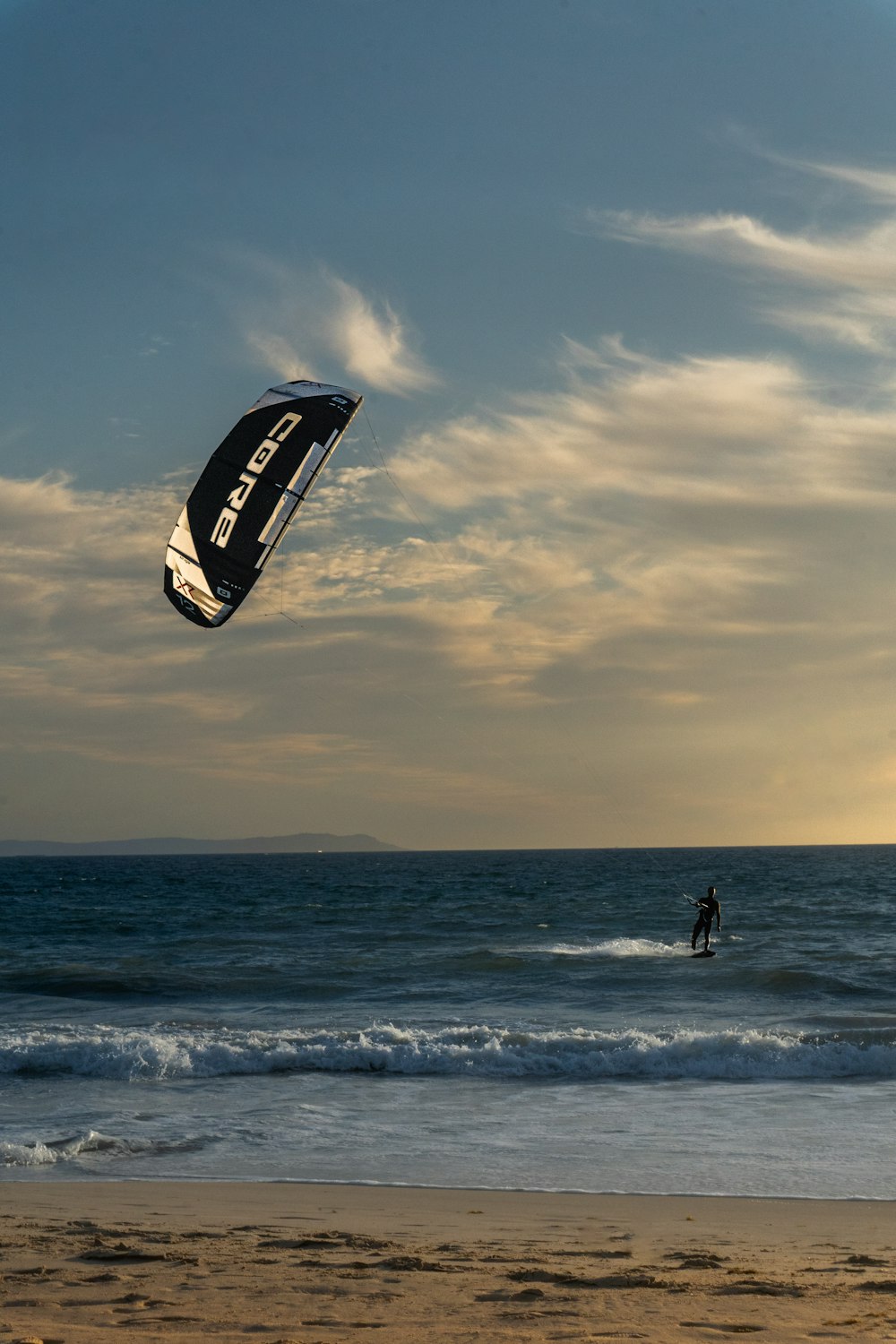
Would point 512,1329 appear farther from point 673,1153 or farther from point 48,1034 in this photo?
point 48,1034

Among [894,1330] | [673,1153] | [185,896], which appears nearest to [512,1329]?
[894,1330]

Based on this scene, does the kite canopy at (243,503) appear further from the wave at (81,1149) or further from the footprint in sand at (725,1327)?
the footprint in sand at (725,1327)

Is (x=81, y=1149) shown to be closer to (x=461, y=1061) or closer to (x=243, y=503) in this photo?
(x=461, y=1061)

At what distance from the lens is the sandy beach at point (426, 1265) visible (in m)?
5.94

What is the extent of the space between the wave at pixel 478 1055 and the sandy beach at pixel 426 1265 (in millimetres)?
5675

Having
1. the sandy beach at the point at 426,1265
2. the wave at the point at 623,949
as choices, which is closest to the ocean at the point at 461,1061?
the wave at the point at 623,949

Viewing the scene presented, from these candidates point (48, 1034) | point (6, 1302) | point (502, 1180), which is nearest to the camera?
Answer: point (6, 1302)

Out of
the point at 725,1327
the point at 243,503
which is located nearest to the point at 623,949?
the point at 243,503

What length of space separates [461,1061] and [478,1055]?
0.25 metres

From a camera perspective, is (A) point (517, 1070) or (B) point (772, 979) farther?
(B) point (772, 979)

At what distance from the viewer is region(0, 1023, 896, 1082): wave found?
14.8m

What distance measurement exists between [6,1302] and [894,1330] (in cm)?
475

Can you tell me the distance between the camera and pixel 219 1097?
13219mm

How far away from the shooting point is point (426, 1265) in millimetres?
7176
